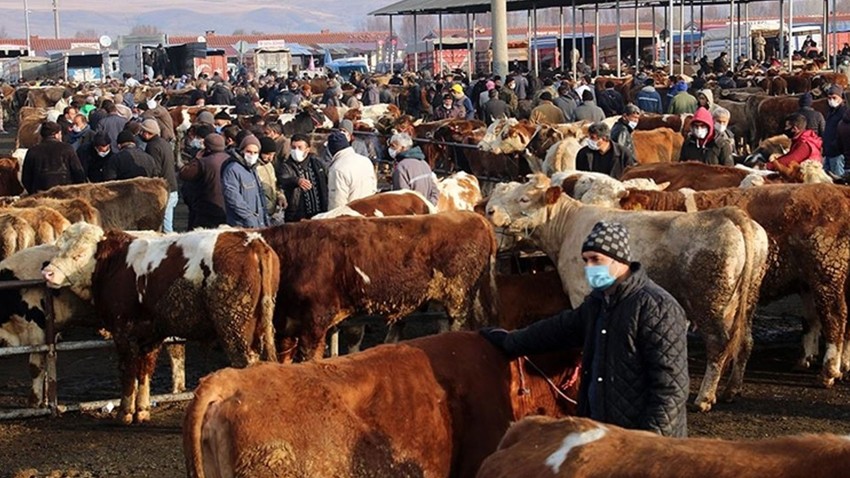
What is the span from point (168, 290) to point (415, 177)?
3709mm

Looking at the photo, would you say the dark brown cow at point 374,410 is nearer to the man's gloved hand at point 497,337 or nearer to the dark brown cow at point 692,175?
the man's gloved hand at point 497,337

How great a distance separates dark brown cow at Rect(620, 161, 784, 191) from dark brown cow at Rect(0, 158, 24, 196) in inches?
321

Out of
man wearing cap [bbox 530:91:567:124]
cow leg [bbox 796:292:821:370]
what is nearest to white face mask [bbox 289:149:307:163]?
cow leg [bbox 796:292:821:370]

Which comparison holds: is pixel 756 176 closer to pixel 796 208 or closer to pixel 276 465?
pixel 796 208

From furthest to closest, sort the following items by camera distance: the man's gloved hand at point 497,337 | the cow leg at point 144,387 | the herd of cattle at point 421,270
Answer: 1. the cow leg at point 144,387
2. the herd of cattle at point 421,270
3. the man's gloved hand at point 497,337

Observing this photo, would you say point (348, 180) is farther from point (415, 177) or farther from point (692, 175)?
point (692, 175)

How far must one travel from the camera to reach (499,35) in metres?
38.1

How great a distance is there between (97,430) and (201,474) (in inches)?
160

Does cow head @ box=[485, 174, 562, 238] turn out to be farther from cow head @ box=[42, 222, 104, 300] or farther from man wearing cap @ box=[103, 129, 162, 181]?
man wearing cap @ box=[103, 129, 162, 181]

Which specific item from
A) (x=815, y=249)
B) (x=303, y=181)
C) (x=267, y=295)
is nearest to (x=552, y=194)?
(x=815, y=249)

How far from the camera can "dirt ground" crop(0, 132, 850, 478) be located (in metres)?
8.18

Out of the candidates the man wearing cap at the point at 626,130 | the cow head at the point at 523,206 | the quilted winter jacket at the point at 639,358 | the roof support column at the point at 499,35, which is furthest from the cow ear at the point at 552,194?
the roof support column at the point at 499,35

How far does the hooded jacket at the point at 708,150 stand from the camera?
47.0ft

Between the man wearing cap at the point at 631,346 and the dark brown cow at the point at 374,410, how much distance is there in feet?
1.96
